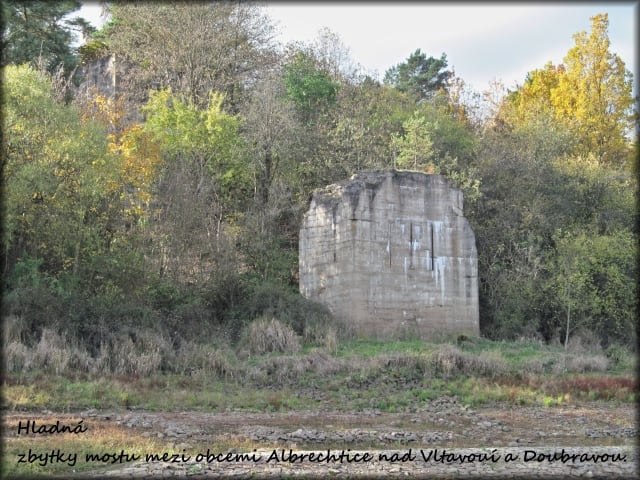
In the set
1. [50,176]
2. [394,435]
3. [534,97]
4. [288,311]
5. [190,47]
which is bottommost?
[394,435]

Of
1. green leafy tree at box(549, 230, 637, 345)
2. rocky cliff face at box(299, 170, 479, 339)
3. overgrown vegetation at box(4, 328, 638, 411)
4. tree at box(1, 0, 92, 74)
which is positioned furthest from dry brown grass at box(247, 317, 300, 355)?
tree at box(1, 0, 92, 74)

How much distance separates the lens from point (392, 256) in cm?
2539

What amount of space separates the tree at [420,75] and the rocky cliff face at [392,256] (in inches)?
951

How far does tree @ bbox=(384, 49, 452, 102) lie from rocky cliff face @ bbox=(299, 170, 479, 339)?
79.3ft

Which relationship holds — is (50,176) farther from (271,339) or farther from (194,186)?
(271,339)

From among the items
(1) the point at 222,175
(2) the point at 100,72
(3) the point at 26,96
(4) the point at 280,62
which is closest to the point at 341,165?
(1) the point at 222,175

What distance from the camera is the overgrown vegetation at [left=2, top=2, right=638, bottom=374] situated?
70.9 feet

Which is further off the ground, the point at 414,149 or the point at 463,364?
the point at 414,149

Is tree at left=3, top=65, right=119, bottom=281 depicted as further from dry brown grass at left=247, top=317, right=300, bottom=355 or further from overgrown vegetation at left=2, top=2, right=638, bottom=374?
dry brown grass at left=247, top=317, right=300, bottom=355

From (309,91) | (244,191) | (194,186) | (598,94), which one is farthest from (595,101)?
(194,186)

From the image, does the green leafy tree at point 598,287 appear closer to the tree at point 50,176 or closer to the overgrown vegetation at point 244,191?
the overgrown vegetation at point 244,191

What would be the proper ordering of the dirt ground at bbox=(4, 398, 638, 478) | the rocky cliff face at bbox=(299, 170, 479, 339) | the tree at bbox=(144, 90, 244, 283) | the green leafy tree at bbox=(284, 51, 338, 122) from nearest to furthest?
the dirt ground at bbox=(4, 398, 638, 478) < the rocky cliff face at bbox=(299, 170, 479, 339) < the tree at bbox=(144, 90, 244, 283) < the green leafy tree at bbox=(284, 51, 338, 122)

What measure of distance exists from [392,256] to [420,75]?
27.6 m

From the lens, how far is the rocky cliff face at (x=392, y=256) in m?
25.0
